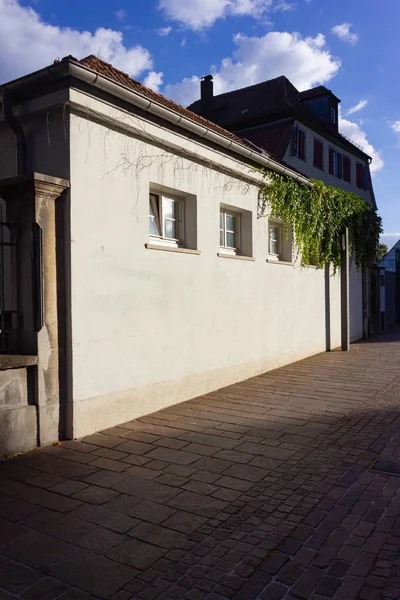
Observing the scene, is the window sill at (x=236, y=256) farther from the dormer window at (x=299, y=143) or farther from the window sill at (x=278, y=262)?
the dormer window at (x=299, y=143)

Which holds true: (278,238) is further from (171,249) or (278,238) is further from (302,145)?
(302,145)

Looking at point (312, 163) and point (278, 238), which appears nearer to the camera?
Answer: point (278, 238)

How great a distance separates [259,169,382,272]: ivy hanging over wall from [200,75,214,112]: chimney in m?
12.8

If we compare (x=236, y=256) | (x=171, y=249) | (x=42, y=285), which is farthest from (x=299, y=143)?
(x=42, y=285)

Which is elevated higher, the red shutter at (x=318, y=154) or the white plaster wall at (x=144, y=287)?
the red shutter at (x=318, y=154)

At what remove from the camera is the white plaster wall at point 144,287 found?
5.88 metres

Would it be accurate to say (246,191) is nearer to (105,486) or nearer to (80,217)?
(80,217)

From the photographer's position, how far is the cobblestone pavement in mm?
2938

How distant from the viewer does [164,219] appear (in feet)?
25.1

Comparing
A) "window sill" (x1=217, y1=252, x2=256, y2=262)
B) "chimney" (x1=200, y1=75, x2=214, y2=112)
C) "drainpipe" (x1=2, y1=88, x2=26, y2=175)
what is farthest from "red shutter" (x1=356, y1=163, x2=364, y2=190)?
"drainpipe" (x1=2, y1=88, x2=26, y2=175)

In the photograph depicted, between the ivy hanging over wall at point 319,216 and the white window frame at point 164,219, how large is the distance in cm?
248

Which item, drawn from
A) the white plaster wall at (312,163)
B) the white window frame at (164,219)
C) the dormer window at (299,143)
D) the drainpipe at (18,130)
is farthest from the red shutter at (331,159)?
the drainpipe at (18,130)

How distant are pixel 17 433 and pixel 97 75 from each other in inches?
159

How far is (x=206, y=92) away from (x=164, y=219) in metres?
20.2
